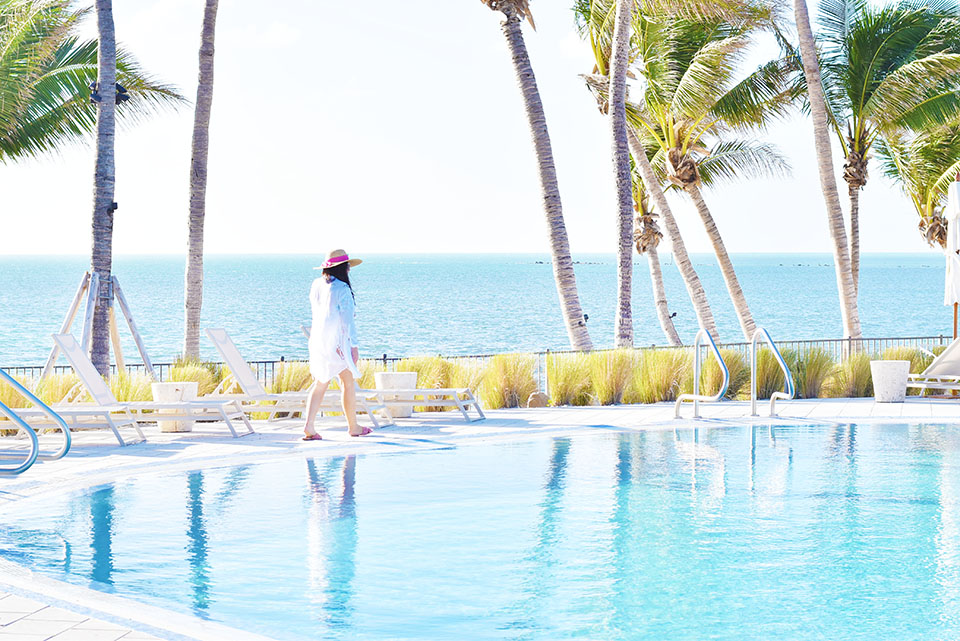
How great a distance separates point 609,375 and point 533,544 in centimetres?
763

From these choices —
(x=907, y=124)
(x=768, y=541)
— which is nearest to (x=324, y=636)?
(x=768, y=541)

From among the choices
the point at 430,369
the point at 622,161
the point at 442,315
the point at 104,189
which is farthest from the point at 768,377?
the point at 442,315

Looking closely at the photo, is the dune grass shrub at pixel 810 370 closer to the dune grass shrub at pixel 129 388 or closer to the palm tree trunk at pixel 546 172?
the palm tree trunk at pixel 546 172

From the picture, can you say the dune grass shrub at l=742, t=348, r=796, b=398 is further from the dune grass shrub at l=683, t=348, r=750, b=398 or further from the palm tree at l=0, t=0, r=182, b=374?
the palm tree at l=0, t=0, r=182, b=374

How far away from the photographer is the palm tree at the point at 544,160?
16969mm

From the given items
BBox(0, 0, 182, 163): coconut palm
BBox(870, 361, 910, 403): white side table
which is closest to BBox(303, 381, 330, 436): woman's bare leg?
BBox(870, 361, 910, 403): white side table

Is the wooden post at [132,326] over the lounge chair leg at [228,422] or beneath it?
over

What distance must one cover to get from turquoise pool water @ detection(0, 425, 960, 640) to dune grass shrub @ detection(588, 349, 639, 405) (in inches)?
154

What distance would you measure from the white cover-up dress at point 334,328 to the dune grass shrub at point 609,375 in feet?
16.1

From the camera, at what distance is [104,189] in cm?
1430

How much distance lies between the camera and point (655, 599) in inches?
232

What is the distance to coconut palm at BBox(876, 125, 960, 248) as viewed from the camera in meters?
26.5

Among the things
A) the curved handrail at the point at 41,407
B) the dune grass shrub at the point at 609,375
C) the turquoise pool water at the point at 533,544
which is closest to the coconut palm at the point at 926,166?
the dune grass shrub at the point at 609,375

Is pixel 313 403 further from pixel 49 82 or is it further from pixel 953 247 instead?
pixel 49 82
